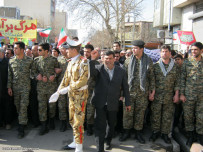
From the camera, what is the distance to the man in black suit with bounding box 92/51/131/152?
3.66 metres

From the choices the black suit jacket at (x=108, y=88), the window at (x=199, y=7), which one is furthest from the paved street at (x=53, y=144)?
the window at (x=199, y=7)

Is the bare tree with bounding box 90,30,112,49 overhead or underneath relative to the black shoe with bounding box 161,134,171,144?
overhead

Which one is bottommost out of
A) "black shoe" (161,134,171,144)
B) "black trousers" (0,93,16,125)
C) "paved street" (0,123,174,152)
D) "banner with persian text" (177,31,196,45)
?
"paved street" (0,123,174,152)

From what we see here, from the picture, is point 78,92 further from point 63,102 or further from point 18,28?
point 18,28

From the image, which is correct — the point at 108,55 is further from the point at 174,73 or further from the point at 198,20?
the point at 198,20

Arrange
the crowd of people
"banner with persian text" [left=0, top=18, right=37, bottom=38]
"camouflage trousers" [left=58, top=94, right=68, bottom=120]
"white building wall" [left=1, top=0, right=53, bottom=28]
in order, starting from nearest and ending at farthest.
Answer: the crowd of people → "camouflage trousers" [left=58, top=94, right=68, bottom=120] → "banner with persian text" [left=0, top=18, right=37, bottom=38] → "white building wall" [left=1, top=0, right=53, bottom=28]

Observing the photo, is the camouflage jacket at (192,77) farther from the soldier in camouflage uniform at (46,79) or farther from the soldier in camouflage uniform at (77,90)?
the soldier in camouflage uniform at (46,79)

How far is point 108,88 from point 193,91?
169 cm

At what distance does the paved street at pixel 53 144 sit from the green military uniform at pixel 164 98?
0.41m

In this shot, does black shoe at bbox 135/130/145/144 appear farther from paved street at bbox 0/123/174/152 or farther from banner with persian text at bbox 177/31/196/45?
banner with persian text at bbox 177/31/196/45

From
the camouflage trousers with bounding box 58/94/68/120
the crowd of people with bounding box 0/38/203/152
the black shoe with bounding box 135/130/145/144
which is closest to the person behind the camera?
the crowd of people with bounding box 0/38/203/152

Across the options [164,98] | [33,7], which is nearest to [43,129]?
[164,98]

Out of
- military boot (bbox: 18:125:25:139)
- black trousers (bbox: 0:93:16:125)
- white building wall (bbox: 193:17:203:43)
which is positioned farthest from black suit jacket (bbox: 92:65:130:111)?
white building wall (bbox: 193:17:203:43)

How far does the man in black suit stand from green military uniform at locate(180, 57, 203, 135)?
1.23m
